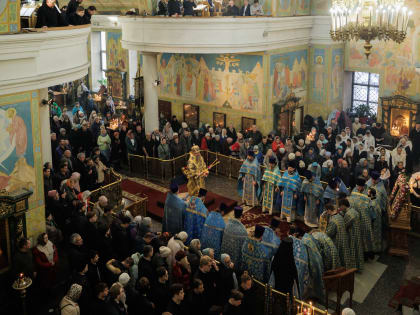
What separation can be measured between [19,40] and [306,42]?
13.6m

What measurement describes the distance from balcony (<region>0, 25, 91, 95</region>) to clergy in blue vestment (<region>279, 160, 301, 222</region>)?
533 centimetres

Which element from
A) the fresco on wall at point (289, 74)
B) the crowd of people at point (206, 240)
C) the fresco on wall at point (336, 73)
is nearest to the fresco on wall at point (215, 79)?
the fresco on wall at point (289, 74)

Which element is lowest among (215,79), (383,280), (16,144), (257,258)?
(383,280)

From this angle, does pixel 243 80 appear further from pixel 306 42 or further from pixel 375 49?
pixel 375 49

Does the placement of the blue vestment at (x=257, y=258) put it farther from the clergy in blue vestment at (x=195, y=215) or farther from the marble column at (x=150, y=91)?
the marble column at (x=150, y=91)

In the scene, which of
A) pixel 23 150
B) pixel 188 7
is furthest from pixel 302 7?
pixel 23 150

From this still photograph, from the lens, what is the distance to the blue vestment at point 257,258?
9148mm

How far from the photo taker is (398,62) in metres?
19.0

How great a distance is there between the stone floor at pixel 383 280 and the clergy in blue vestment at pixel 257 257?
1.40m

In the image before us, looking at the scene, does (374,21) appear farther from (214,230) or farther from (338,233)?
(214,230)

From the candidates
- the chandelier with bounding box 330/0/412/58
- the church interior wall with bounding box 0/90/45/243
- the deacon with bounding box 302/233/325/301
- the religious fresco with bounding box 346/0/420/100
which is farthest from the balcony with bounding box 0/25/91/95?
the religious fresco with bounding box 346/0/420/100

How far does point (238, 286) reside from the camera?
27.7 feet

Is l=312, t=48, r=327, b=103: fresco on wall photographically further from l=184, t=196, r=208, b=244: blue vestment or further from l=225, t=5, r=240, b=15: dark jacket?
l=184, t=196, r=208, b=244: blue vestment

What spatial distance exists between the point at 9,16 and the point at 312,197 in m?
7.61
